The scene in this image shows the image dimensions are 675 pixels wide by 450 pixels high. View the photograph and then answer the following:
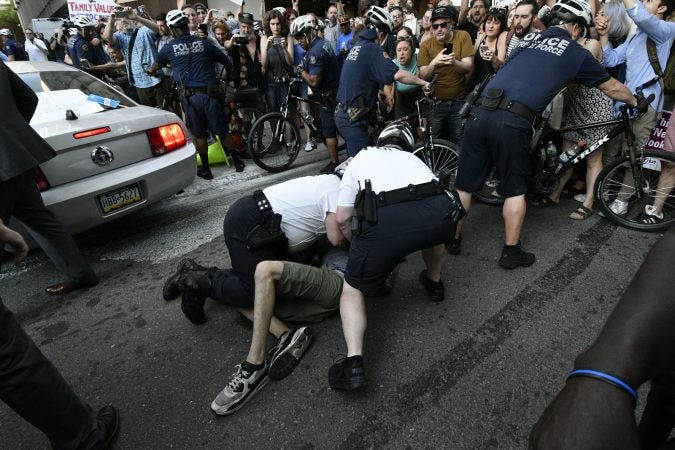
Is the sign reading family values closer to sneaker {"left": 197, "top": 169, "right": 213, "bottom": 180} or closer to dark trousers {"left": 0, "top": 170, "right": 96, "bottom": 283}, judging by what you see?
sneaker {"left": 197, "top": 169, "right": 213, "bottom": 180}

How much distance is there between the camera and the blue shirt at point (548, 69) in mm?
2586

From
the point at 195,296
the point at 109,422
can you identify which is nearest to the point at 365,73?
the point at 195,296

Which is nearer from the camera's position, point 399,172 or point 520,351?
point 399,172

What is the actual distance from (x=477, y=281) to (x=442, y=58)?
2377 millimetres

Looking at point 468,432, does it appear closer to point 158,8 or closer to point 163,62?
point 163,62

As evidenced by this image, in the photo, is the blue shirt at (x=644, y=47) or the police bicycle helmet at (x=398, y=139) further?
the blue shirt at (x=644, y=47)

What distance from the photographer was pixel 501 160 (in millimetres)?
2777

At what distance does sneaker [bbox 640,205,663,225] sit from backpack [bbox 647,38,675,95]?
1.06 meters

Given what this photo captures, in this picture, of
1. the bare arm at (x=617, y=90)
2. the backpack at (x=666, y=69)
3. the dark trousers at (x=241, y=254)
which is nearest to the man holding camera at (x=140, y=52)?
the dark trousers at (x=241, y=254)

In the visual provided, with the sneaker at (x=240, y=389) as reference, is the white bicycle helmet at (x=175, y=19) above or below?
above

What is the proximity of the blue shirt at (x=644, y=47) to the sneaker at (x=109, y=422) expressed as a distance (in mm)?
4544

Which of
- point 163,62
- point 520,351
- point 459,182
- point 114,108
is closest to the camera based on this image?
point 520,351

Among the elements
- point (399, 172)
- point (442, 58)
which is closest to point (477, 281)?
point (399, 172)

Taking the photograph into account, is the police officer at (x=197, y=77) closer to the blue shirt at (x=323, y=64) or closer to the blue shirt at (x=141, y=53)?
the blue shirt at (x=323, y=64)
